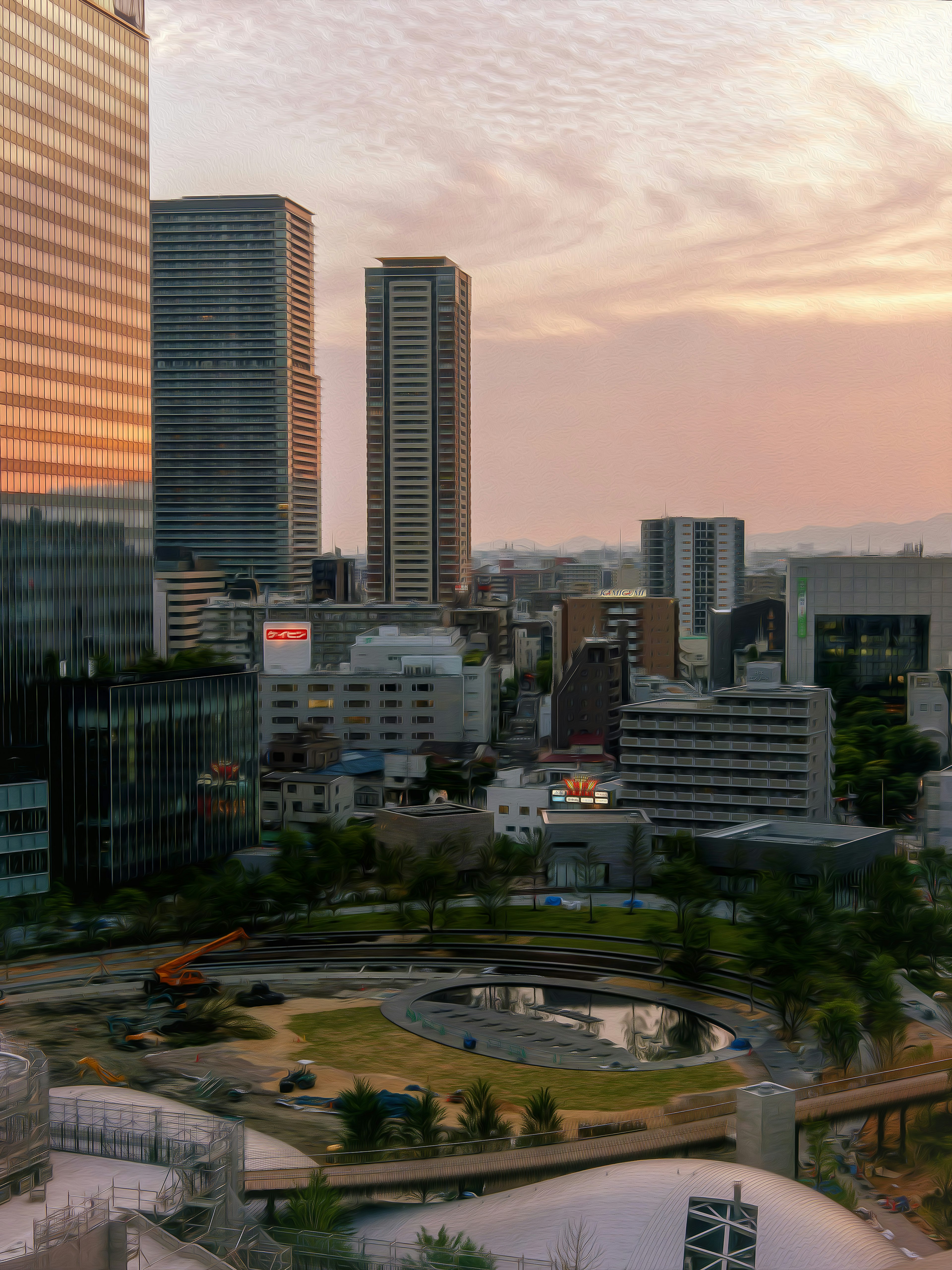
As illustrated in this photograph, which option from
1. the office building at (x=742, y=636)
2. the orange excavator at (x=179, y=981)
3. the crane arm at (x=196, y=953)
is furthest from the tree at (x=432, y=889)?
the office building at (x=742, y=636)

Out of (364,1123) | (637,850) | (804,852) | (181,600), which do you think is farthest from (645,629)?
(364,1123)

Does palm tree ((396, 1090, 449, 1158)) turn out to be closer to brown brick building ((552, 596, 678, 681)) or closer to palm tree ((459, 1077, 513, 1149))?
palm tree ((459, 1077, 513, 1149))

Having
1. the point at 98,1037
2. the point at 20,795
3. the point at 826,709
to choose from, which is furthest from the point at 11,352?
the point at 826,709

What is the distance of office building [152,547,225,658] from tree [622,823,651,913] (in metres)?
17.7

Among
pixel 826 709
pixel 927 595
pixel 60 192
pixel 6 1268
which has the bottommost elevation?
Answer: pixel 6 1268

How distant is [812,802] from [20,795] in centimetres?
839

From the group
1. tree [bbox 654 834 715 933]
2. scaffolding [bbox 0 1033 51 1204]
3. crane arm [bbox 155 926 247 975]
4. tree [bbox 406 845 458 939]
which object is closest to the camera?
scaffolding [bbox 0 1033 51 1204]

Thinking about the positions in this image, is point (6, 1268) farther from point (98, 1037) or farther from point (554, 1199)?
point (98, 1037)

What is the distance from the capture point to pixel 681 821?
1405 centimetres

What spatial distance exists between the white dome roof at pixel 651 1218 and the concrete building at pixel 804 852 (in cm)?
634

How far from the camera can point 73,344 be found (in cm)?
1462

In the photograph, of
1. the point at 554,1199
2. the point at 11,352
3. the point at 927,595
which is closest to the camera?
the point at 554,1199

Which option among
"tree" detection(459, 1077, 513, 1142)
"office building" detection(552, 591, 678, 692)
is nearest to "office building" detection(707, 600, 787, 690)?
"office building" detection(552, 591, 678, 692)

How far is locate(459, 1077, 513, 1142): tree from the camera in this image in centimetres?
671
